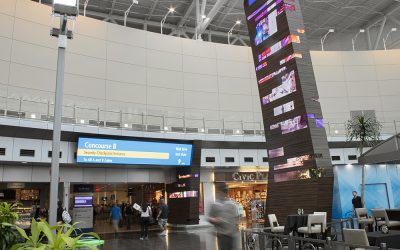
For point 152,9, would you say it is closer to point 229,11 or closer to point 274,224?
point 229,11

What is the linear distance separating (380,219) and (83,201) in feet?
41.4

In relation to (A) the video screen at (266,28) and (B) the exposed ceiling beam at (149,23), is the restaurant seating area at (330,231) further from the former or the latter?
(B) the exposed ceiling beam at (149,23)

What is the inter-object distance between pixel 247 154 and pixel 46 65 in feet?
38.0

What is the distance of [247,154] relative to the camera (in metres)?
20.5

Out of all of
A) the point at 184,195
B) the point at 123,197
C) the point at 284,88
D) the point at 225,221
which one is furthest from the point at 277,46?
the point at 123,197

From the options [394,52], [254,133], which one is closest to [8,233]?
[254,133]

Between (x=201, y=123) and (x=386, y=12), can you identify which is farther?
(x=386, y=12)

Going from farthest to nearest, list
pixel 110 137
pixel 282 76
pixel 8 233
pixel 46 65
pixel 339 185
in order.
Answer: pixel 339 185 < pixel 46 65 < pixel 110 137 < pixel 282 76 < pixel 8 233

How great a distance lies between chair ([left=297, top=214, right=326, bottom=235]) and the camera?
9.08m

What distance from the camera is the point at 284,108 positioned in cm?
1217

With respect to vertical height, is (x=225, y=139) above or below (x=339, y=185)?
above

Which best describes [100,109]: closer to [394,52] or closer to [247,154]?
[247,154]

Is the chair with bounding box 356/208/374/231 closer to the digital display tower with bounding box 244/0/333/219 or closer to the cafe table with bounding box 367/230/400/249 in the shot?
the digital display tower with bounding box 244/0/333/219

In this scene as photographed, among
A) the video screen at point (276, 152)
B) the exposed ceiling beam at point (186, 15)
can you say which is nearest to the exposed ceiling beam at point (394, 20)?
the exposed ceiling beam at point (186, 15)
